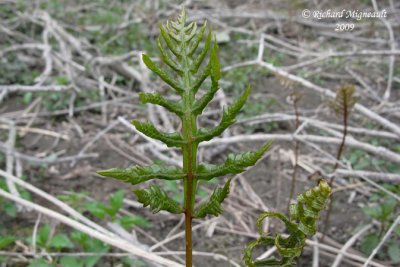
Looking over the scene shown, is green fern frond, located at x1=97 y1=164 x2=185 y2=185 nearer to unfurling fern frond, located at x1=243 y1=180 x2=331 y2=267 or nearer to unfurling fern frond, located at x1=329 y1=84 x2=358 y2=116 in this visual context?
unfurling fern frond, located at x1=243 y1=180 x2=331 y2=267

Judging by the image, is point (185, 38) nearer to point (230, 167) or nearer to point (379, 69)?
point (230, 167)

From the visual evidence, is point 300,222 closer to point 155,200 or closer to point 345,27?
point 155,200

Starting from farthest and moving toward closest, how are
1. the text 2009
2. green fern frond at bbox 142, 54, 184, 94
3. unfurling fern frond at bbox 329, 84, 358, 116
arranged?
the text 2009, unfurling fern frond at bbox 329, 84, 358, 116, green fern frond at bbox 142, 54, 184, 94

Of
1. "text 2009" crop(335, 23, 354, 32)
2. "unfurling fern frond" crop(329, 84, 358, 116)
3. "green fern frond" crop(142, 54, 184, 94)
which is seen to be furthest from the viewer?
"text 2009" crop(335, 23, 354, 32)

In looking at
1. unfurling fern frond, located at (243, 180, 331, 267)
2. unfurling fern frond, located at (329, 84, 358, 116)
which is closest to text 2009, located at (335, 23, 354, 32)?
unfurling fern frond, located at (329, 84, 358, 116)

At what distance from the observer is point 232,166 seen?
1062 mm

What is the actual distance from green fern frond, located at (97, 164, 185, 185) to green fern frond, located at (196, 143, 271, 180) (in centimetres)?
5

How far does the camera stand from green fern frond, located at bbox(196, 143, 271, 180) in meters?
1.04

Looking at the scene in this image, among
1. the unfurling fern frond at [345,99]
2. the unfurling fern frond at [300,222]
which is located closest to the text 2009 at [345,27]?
the unfurling fern frond at [345,99]

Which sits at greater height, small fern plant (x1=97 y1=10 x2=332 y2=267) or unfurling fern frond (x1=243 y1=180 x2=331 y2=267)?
small fern plant (x1=97 y1=10 x2=332 y2=267)

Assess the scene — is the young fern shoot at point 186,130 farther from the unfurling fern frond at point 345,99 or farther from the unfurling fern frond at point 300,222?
the unfurling fern frond at point 345,99

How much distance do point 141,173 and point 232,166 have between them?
7.6 inches

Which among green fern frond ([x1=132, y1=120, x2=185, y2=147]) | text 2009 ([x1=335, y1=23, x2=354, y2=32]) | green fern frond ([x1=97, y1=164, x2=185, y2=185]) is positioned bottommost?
green fern frond ([x1=97, y1=164, x2=185, y2=185])

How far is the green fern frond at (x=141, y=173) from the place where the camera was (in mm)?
1017
